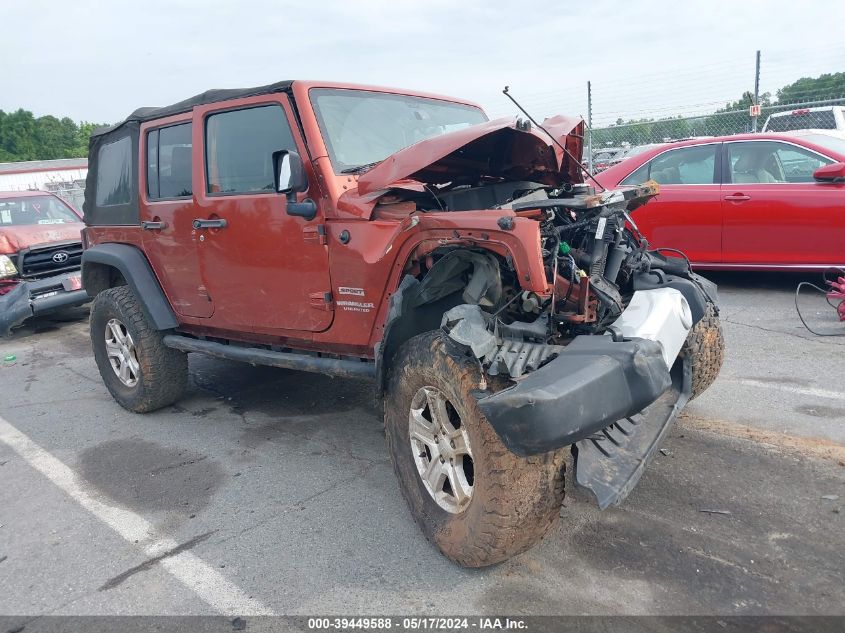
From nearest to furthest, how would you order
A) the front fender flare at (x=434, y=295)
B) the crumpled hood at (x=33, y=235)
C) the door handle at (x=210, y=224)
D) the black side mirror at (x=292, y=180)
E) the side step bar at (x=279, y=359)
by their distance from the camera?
the front fender flare at (x=434, y=295), the black side mirror at (x=292, y=180), the side step bar at (x=279, y=359), the door handle at (x=210, y=224), the crumpled hood at (x=33, y=235)

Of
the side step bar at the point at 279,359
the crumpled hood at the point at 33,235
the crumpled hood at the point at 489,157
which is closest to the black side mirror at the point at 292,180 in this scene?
the crumpled hood at the point at 489,157

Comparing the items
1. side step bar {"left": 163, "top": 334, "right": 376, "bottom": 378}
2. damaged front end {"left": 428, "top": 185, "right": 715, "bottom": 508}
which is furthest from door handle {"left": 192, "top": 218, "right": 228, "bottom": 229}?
damaged front end {"left": 428, "top": 185, "right": 715, "bottom": 508}

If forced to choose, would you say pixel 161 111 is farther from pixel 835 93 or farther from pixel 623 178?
pixel 835 93

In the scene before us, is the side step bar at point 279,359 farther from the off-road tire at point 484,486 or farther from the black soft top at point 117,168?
the black soft top at point 117,168

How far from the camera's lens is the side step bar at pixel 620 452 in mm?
2471

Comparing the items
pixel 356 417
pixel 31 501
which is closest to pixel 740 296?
pixel 356 417

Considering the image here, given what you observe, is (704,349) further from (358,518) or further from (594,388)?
(358,518)

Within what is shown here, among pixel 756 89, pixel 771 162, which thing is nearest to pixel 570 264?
pixel 771 162

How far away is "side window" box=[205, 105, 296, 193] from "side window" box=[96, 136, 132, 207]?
3.75ft

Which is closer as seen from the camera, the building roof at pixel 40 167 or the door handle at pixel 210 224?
the door handle at pixel 210 224

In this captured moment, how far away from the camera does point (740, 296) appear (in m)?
6.79

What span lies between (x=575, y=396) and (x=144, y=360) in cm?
363

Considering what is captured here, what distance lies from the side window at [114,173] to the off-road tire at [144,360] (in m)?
0.72

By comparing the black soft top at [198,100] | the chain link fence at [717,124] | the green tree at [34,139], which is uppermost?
the green tree at [34,139]
